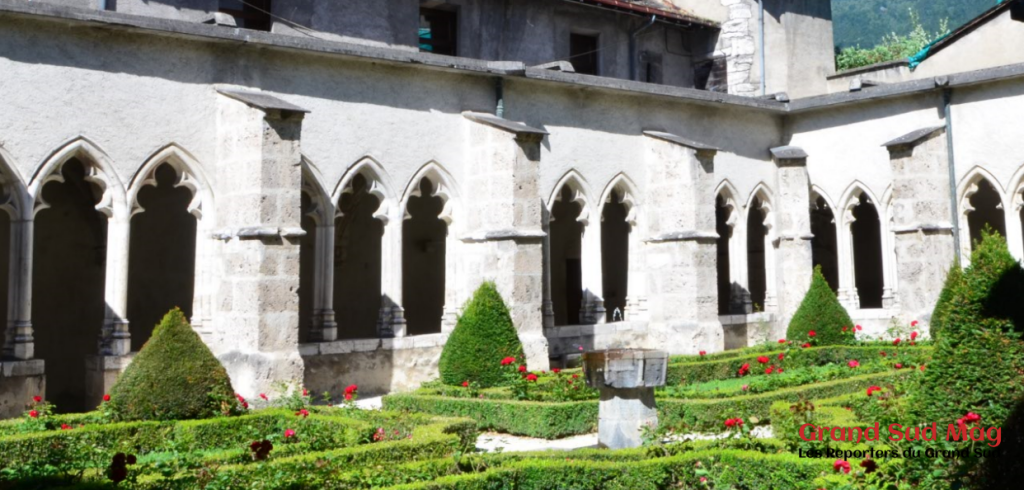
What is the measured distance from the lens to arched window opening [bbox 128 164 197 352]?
51.0 feet

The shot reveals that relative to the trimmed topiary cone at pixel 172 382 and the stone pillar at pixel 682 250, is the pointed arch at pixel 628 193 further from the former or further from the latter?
the trimmed topiary cone at pixel 172 382

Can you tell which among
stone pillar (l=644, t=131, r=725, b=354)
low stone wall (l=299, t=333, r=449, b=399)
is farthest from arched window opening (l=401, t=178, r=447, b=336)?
low stone wall (l=299, t=333, r=449, b=399)

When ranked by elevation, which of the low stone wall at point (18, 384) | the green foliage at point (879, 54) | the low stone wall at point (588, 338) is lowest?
the low stone wall at point (18, 384)

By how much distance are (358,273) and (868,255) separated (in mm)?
11870

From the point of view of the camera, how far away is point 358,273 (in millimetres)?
18438

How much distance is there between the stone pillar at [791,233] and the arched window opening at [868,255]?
15.5 feet

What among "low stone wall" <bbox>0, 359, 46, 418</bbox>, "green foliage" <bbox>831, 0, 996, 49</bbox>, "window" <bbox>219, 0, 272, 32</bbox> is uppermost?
"green foliage" <bbox>831, 0, 996, 49</bbox>

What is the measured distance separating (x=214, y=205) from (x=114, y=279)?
4.95 feet

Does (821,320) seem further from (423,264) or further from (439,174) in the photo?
(423,264)

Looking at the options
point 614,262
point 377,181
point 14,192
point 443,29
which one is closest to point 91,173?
point 14,192

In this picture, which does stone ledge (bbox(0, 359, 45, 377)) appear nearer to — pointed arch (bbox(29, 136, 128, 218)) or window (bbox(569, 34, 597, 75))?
pointed arch (bbox(29, 136, 128, 218))

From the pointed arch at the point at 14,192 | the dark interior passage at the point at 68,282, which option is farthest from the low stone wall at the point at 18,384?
the dark interior passage at the point at 68,282

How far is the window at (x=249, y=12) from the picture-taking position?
16.8 m

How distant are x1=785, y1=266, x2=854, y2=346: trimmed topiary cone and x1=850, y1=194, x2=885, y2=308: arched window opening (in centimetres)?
791
